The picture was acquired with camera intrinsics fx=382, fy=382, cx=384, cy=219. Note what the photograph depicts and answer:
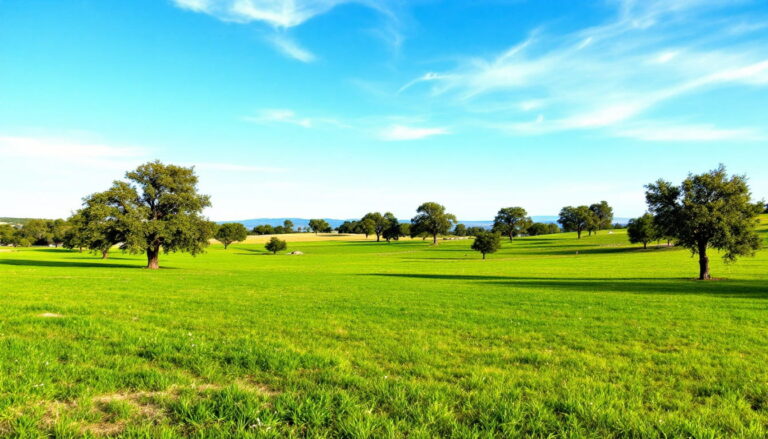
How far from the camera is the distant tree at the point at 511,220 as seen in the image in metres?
156

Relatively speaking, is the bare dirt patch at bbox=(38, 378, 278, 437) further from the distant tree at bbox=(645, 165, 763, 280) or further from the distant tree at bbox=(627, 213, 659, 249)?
the distant tree at bbox=(627, 213, 659, 249)

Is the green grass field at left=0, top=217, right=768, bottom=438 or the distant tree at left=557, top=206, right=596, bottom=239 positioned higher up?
the distant tree at left=557, top=206, right=596, bottom=239

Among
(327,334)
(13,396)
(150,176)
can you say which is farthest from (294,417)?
(150,176)

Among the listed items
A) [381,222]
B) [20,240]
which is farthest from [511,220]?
[20,240]

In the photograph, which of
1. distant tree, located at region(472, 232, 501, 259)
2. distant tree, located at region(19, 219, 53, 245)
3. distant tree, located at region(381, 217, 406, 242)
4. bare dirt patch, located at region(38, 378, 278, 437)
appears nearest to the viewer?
bare dirt patch, located at region(38, 378, 278, 437)

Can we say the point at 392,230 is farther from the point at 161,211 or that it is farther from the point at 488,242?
the point at 161,211

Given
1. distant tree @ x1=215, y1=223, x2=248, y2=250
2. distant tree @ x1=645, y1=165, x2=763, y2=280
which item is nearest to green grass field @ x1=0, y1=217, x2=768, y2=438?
distant tree @ x1=645, y1=165, x2=763, y2=280

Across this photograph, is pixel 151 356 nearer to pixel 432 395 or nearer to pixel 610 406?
pixel 432 395

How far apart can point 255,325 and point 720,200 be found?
153 ft

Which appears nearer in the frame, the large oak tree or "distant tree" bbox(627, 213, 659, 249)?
the large oak tree

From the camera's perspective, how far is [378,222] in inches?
6998

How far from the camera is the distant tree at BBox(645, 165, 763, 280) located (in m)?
38.0

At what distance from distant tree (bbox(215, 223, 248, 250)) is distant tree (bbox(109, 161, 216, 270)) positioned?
3533 inches

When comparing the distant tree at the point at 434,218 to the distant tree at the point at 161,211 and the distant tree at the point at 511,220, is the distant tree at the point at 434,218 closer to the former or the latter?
the distant tree at the point at 511,220
